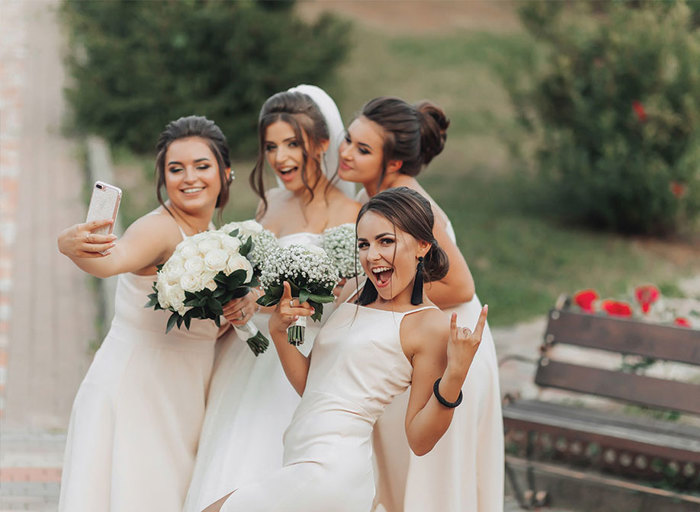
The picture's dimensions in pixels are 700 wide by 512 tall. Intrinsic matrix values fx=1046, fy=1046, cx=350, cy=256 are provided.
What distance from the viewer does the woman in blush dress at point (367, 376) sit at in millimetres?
3732

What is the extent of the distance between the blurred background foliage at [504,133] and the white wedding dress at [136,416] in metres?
5.50

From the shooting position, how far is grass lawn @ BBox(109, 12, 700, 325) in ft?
36.3

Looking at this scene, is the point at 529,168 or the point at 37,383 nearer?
the point at 37,383

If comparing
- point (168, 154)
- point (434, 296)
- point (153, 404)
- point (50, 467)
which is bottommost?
point (50, 467)

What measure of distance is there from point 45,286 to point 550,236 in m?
6.02

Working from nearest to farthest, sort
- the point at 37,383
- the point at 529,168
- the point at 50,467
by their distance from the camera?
the point at 50,467 < the point at 37,383 < the point at 529,168

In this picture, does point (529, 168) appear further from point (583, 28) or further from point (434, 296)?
point (434, 296)

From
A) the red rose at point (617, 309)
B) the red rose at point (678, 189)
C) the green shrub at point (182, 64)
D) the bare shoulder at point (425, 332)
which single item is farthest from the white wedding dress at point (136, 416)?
the green shrub at point (182, 64)

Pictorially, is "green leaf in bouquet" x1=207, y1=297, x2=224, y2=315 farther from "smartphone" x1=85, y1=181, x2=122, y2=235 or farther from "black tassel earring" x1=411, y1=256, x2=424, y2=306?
"black tassel earring" x1=411, y1=256, x2=424, y2=306

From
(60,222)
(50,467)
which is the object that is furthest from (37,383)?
(60,222)

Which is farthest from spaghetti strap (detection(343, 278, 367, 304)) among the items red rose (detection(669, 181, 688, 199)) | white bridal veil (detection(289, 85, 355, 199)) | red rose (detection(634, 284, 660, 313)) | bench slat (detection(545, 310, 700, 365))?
red rose (detection(669, 181, 688, 199))

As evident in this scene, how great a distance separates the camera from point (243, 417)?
4449 mm

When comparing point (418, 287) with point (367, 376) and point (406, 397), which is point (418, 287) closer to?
point (367, 376)

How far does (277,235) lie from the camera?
4934 mm
